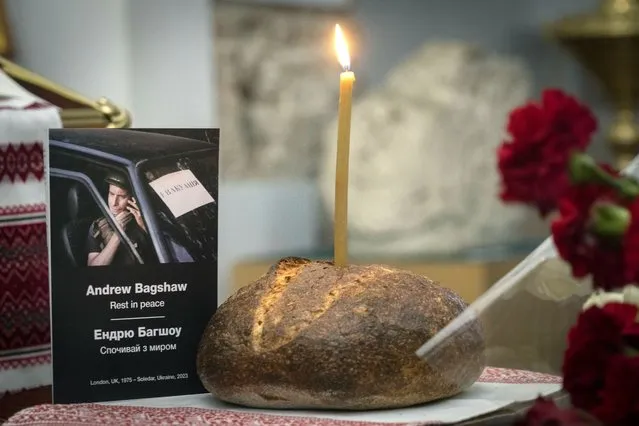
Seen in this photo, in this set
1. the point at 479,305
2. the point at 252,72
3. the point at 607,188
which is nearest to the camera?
the point at 607,188

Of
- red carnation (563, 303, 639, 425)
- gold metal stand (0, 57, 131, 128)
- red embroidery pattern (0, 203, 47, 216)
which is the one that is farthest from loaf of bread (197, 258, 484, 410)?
gold metal stand (0, 57, 131, 128)

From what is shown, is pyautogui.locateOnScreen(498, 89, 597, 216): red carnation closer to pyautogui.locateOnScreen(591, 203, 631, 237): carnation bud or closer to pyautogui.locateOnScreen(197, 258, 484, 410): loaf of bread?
pyautogui.locateOnScreen(591, 203, 631, 237): carnation bud

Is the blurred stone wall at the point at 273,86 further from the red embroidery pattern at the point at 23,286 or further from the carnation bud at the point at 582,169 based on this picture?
the carnation bud at the point at 582,169

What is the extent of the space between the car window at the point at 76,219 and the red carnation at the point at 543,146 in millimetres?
311

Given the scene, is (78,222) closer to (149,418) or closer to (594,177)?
(149,418)

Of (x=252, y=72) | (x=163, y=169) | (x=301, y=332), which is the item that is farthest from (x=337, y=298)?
(x=252, y=72)

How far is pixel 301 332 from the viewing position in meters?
0.66

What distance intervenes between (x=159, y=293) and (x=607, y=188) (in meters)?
0.35

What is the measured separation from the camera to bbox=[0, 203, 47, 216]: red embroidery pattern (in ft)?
2.81

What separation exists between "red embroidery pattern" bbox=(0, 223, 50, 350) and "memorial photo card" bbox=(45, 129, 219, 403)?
0.16 meters

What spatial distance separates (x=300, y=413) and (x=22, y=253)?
0.31m

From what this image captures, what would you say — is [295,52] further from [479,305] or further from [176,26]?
[479,305]

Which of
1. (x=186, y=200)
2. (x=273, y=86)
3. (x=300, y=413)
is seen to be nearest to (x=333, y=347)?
(x=300, y=413)

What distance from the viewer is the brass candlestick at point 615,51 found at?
7.63 feet
